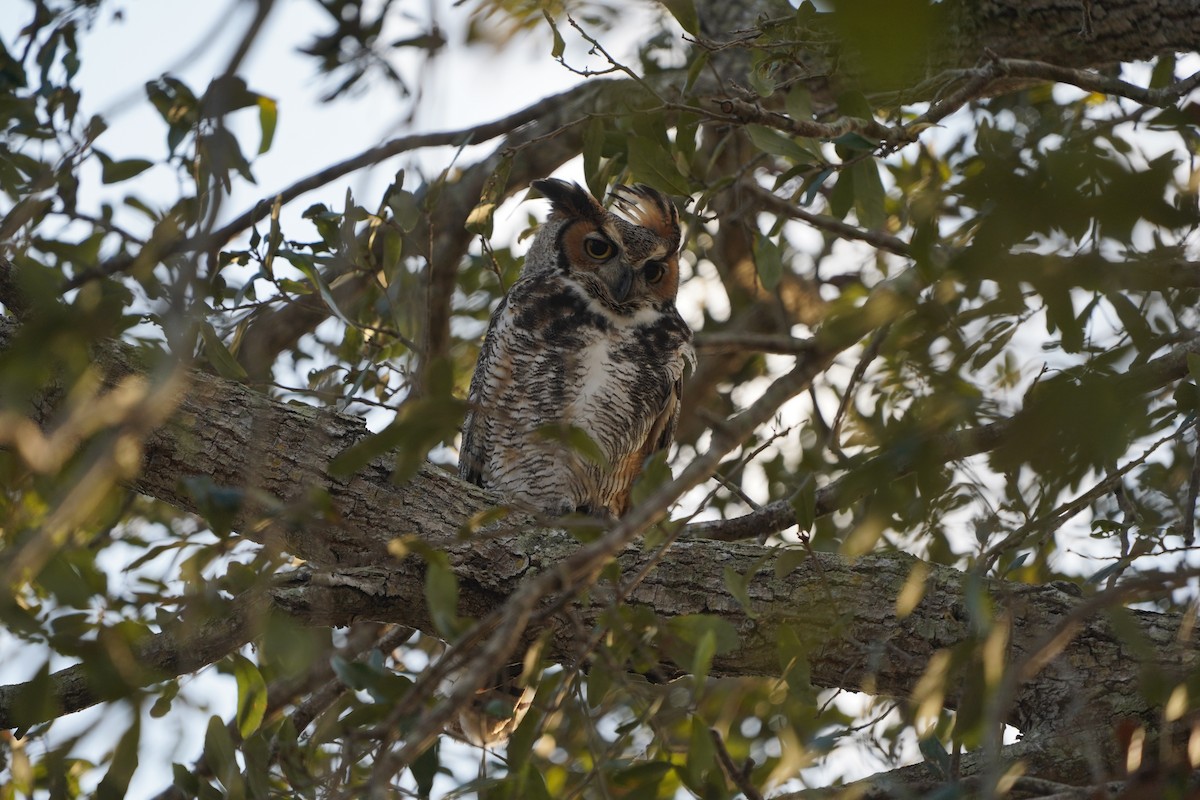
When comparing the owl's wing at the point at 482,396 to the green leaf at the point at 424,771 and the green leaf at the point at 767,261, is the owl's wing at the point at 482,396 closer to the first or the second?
the green leaf at the point at 767,261

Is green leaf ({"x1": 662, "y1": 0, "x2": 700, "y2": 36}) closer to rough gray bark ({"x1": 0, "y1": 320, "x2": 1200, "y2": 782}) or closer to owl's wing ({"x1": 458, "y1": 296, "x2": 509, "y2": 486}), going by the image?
rough gray bark ({"x1": 0, "y1": 320, "x2": 1200, "y2": 782})

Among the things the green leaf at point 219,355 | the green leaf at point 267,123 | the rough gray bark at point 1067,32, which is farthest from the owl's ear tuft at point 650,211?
the green leaf at point 219,355

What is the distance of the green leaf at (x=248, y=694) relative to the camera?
4.75 ft

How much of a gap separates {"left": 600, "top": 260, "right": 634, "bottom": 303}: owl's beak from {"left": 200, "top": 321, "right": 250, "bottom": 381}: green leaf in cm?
140

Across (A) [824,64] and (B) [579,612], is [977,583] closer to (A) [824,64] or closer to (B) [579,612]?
(B) [579,612]

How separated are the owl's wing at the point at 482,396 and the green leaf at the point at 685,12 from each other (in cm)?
129

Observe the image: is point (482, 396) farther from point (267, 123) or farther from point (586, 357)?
point (267, 123)

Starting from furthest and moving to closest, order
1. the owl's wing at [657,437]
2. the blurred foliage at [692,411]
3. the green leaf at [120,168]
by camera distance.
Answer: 1. the owl's wing at [657,437]
2. the green leaf at [120,168]
3. the blurred foliage at [692,411]

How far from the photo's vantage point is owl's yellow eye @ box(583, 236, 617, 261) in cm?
322

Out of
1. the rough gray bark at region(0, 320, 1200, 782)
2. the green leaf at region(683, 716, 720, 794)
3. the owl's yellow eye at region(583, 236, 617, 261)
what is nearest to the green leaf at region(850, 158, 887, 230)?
the rough gray bark at region(0, 320, 1200, 782)

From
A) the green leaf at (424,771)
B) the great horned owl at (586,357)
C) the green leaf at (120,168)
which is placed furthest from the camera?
the great horned owl at (586,357)

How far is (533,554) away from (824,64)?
48.9 inches

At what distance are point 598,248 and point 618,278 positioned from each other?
6.9 inches

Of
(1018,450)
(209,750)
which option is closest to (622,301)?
(209,750)
